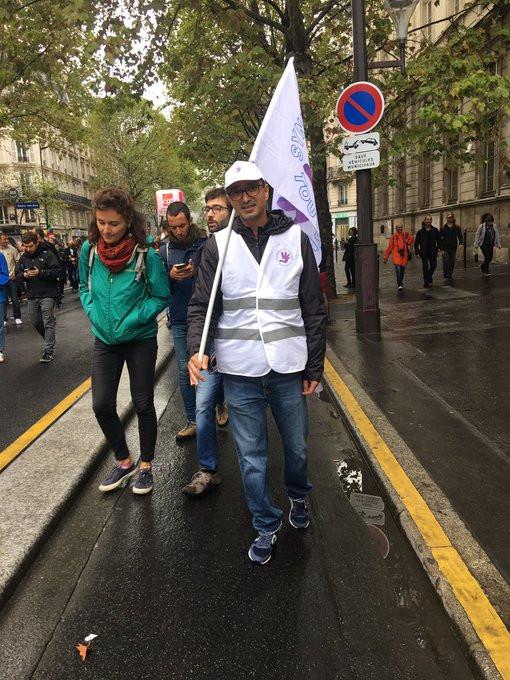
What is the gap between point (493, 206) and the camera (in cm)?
2169

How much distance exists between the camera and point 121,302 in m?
3.26

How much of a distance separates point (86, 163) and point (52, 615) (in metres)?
84.0

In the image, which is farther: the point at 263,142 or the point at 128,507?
the point at 128,507

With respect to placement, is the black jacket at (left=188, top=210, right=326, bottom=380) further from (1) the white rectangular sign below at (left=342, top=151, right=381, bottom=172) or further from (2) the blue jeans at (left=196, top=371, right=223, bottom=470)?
(1) the white rectangular sign below at (left=342, top=151, right=381, bottom=172)

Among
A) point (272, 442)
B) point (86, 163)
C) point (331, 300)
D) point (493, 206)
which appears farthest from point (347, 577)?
point (86, 163)

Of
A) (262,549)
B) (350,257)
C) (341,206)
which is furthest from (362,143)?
(341,206)

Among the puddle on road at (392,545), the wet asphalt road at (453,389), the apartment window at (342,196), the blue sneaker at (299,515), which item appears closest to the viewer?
the puddle on road at (392,545)

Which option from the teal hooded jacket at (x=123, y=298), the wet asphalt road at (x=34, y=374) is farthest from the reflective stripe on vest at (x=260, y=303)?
the wet asphalt road at (x=34, y=374)

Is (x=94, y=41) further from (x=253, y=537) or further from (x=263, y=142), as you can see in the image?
(x=253, y=537)

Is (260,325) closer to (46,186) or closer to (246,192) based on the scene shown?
(246,192)

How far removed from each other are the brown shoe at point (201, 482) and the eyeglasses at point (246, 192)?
1.92 m

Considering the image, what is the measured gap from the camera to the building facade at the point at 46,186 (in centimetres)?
4354

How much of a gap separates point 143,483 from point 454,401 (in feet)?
9.80

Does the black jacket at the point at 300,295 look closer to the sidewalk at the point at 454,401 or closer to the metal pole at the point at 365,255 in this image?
the sidewalk at the point at 454,401
